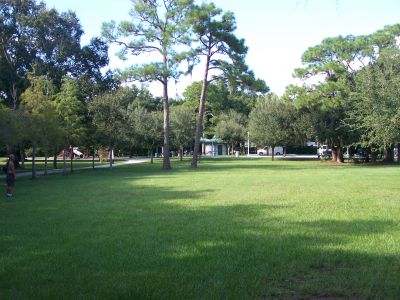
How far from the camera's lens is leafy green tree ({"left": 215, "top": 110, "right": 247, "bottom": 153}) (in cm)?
8450

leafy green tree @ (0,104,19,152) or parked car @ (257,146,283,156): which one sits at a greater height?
leafy green tree @ (0,104,19,152)

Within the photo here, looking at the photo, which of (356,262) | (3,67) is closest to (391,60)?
(356,262)

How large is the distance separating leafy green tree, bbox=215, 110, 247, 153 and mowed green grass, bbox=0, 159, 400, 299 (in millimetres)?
70862

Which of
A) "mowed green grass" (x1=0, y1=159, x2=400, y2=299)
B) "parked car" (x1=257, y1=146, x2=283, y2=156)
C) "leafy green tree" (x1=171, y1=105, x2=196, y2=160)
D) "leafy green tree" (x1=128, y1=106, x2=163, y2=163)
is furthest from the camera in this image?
"parked car" (x1=257, y1=146, x2=283, y2=156)

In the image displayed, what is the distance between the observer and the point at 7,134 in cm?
2166

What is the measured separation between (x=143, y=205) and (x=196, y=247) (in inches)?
237

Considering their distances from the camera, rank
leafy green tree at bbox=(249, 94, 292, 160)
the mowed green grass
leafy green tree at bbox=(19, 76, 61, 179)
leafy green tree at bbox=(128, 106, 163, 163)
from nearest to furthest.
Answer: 1. the mowed green grass
2. leafy green tree at bbox=(19, 76, 61, 179)
3. leafy green tree at bbox=(128, 106, 163, 163)
4. leafy green tree at bbox=(249, 94, 292, 160)

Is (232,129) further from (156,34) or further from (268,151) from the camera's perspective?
(156,34)

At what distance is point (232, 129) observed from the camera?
8469 cm

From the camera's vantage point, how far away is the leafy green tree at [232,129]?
84.5 metres

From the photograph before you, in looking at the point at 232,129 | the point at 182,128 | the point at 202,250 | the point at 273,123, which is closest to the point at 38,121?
the point at 202,250

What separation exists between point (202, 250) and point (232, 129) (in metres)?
77.6

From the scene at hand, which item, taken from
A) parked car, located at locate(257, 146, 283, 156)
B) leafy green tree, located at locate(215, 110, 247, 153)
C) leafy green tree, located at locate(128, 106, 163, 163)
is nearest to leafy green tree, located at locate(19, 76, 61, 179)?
leafy green tree, located at locate(128, 106, 163, 163)

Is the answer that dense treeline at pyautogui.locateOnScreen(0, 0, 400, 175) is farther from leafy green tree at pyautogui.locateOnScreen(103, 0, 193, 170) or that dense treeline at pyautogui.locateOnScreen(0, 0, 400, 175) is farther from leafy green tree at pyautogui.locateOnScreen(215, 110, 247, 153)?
leafy green tree at pyautogui.locateOnScreen(215, 110, 247, 153)
